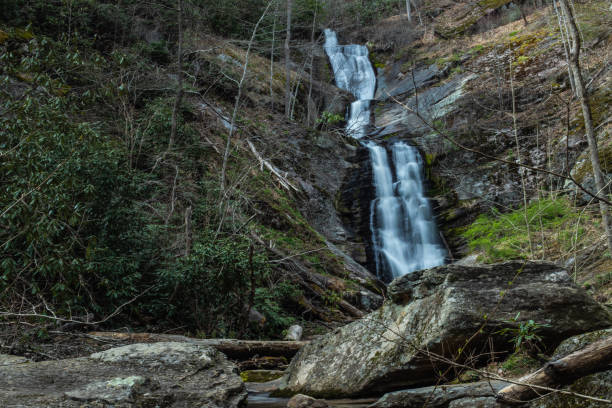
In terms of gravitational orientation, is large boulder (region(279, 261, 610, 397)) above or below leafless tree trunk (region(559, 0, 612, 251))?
below

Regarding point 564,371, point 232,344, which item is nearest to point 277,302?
point 232,344

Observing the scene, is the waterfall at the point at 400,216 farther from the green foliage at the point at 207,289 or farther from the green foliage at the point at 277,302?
the green foliage at the point at 207,289

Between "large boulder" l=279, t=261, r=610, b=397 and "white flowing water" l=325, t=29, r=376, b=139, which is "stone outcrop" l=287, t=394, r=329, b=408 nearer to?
"large boulder" l=279, t=261, r=610, b=397

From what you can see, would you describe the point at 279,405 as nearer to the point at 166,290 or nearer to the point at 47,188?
the point at 166,290

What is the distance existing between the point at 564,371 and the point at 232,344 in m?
4.21

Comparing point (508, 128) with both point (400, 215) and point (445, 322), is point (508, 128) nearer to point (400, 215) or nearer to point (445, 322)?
point (400, 215)

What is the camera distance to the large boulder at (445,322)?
3.39m

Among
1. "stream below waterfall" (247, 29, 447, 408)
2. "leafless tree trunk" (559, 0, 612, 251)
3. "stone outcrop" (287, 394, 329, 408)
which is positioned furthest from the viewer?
"stream below waterfall" (247, 29, 447, 408)

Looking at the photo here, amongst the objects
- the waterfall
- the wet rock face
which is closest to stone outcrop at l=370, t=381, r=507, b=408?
the waterfall

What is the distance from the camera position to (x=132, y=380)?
9.42ft

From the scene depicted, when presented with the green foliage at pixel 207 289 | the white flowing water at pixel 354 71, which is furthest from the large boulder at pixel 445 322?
the white flowing water at pixel 354 71

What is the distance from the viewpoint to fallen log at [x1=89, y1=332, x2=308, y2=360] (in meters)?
5.31

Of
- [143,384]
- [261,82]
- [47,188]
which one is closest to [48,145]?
[47,188]

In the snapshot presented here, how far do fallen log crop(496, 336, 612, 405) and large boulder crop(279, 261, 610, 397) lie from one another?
94cm
